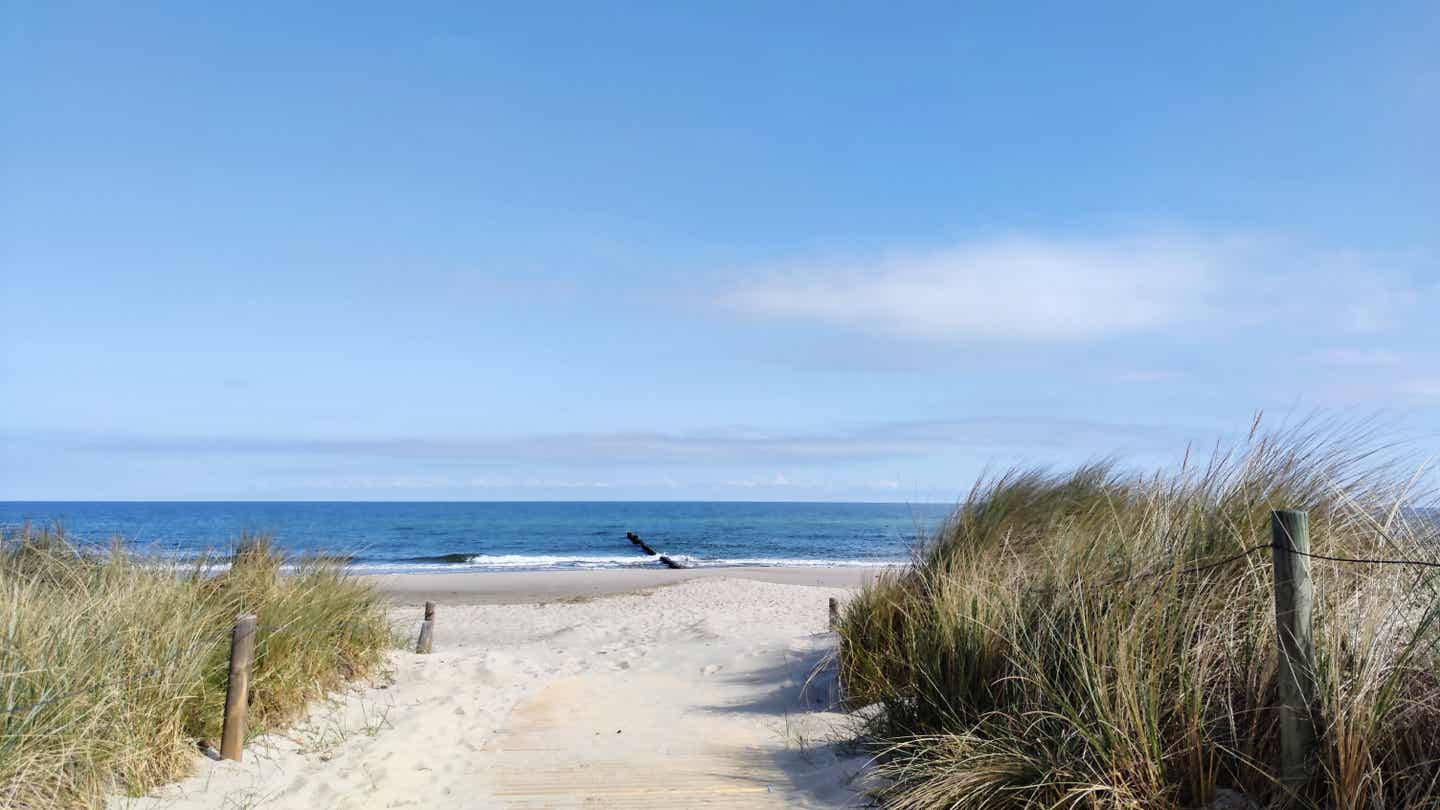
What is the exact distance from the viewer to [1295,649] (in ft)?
12.3

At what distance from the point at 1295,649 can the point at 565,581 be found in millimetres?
25040

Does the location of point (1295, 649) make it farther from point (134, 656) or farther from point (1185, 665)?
point (134, 656)

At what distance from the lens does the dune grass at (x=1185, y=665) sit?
3613mm

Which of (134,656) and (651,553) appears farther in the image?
(651,553)

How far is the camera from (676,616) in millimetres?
16562

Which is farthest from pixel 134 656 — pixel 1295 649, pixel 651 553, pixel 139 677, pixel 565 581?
pixel 651 553

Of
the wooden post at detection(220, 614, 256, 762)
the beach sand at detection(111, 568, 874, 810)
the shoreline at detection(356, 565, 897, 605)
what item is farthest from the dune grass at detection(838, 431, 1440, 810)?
the shoreline at detection(356, 565, 897, 605)

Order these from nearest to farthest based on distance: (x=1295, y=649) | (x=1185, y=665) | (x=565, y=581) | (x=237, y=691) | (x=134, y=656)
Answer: (x=1295, y=649) → (x=1185, y=665) → (x=134, y=656) → (x=237, y=691) → (x=565, y=581)

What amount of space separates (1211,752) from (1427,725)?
0.76 meters

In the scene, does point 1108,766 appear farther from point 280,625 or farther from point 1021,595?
point 280,625

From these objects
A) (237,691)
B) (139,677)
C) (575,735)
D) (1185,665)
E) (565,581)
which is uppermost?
(1185,665)

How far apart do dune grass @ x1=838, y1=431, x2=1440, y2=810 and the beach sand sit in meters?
0.94

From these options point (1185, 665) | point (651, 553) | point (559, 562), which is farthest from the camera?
point (651, 553)

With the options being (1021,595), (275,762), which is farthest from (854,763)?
(275,762)
